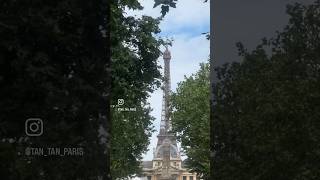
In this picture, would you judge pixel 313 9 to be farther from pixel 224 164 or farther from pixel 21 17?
pixel 21 17

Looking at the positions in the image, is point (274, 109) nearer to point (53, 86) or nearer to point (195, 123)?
point (53, 86)

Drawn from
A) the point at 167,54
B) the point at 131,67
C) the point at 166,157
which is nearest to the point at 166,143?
the point at 166,157

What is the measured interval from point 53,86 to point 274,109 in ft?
7.86

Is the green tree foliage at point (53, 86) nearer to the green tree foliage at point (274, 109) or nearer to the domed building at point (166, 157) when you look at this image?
the domed building at point (166, 157)

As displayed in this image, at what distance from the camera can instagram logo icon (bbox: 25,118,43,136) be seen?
578 centimetres

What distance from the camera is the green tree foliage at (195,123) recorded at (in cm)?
780

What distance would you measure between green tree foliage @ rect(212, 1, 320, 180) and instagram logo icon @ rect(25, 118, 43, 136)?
1.88 m

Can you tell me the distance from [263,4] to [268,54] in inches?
22.1

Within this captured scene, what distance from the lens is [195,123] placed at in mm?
13070

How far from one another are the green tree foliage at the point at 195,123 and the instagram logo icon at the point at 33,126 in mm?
2003

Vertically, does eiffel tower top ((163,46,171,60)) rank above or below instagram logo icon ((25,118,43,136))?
above

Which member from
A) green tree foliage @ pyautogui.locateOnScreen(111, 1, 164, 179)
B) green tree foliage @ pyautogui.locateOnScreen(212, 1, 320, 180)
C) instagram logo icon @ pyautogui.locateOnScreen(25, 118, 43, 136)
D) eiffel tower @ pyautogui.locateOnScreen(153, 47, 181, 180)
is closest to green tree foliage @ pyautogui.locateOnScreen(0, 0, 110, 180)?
instagram logo icon @ pyautogui.locateOnScreen(25, 118, 43, 136)

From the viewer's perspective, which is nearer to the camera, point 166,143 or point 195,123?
point 166,143

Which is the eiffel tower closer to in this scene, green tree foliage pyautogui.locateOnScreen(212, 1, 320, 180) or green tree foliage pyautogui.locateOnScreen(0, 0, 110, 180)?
green tree foliage pyautogui.locateOnScreen(212, 1, 320, 180)
